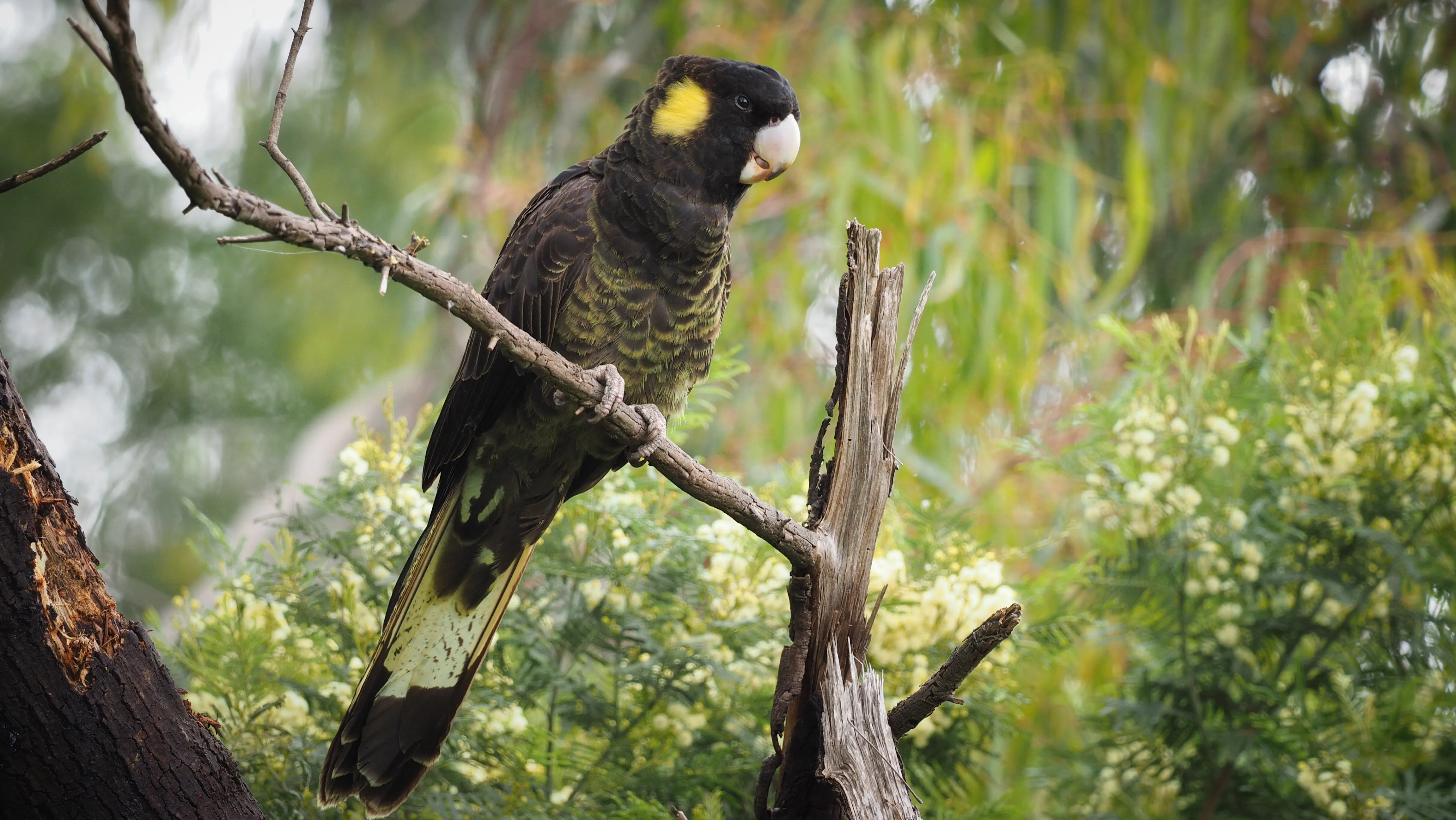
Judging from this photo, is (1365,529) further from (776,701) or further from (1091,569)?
(776,701)

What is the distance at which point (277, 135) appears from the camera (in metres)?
0.94

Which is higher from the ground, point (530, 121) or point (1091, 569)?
point (530, 121)

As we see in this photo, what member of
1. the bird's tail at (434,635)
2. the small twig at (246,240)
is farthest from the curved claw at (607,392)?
the small twig at (246,240)

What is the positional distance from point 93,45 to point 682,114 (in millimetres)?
1127

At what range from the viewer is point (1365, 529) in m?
1.77

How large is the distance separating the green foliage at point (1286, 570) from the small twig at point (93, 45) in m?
1.64

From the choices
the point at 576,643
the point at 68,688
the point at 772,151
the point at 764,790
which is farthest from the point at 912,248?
the point at 68,688

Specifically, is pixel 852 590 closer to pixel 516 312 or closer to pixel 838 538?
pixel 838 538

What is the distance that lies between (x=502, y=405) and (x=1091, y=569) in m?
1.08

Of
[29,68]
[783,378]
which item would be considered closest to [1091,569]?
[783,378]

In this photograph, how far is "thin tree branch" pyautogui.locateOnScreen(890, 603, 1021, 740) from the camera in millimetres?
1150

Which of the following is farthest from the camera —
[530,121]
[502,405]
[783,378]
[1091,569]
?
[530,121]

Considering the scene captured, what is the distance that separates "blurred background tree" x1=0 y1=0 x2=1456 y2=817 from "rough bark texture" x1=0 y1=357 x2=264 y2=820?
438mm

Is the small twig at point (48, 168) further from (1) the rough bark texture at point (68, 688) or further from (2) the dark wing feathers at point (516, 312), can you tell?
(2) the dark wing feathers at point (516, 312)
